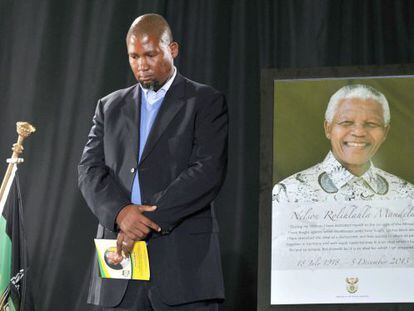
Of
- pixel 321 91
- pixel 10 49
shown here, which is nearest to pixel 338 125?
pixel 321 91

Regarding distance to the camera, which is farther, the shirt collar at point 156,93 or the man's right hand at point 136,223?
the shirt collar at point 156,93

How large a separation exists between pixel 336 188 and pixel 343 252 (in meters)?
0.28

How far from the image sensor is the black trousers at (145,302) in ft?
9.48

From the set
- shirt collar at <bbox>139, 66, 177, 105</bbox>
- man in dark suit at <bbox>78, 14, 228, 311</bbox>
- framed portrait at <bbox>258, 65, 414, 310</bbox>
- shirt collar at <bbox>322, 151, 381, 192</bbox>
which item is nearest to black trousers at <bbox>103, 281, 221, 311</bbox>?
man in dark suit at <bbox>78, 14, 228, 311</bbox>

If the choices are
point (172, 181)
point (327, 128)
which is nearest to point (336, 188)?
point (327, 128)

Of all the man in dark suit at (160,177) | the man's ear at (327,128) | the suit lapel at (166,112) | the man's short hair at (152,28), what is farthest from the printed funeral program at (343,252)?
the man's short hair at (152,28)

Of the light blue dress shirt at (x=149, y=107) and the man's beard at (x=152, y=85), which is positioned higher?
the man's beard at (x=152, y=85)

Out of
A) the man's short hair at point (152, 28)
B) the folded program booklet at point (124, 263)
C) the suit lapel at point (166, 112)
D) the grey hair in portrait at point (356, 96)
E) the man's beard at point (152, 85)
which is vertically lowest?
the folded program booklet at point (124, 263)

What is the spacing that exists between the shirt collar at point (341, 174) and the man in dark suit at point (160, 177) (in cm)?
64

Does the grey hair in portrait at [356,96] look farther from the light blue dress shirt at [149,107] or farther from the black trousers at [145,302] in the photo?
the black trousers at [145,302]

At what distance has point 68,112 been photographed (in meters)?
4.57

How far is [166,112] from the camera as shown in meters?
3.12

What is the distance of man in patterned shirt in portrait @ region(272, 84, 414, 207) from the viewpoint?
3.52 metres

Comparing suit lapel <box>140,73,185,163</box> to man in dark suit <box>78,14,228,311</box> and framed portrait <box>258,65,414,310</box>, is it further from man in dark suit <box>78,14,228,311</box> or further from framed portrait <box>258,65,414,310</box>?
framed portrait <box>258,65,414,310</box>
